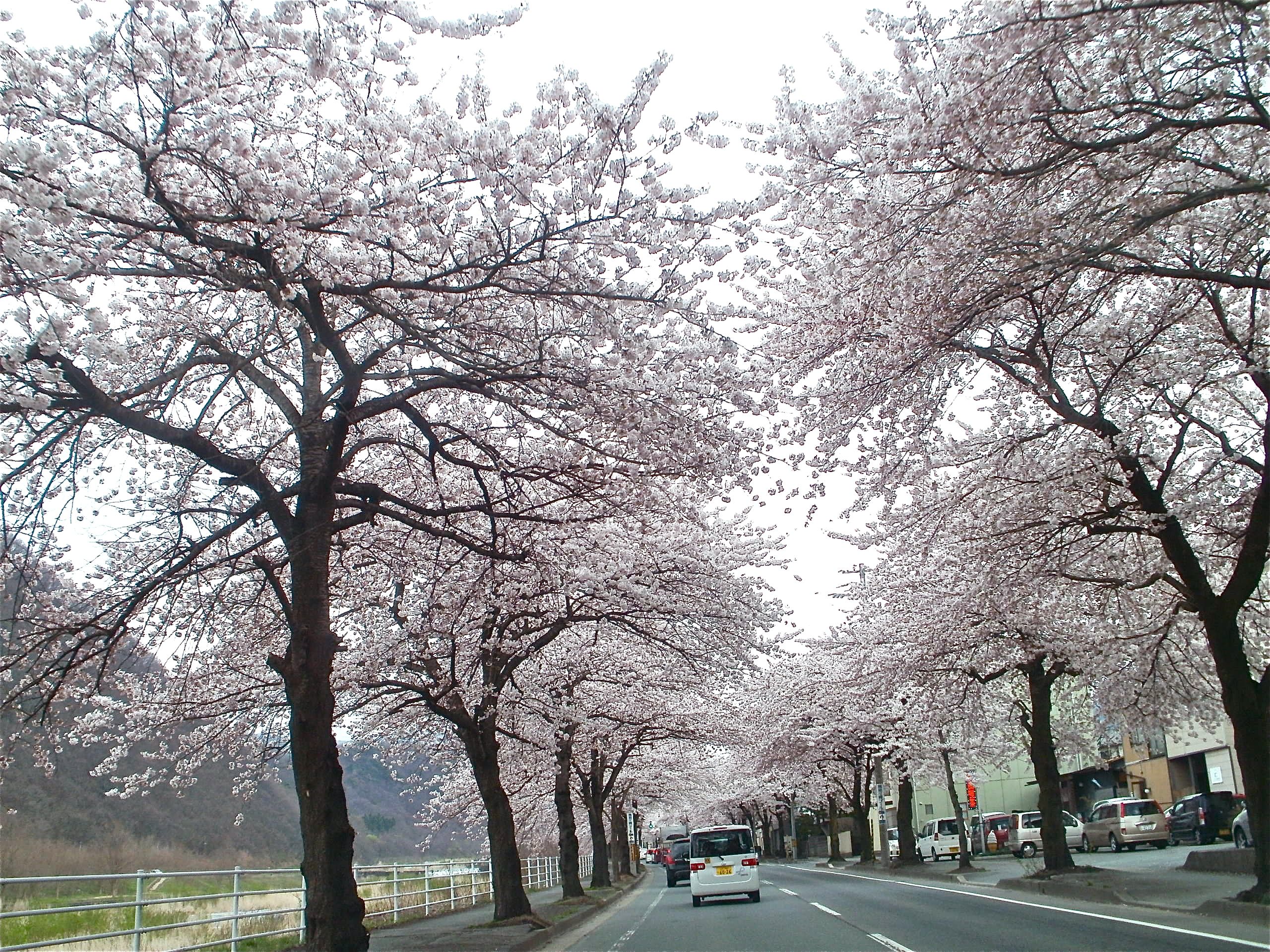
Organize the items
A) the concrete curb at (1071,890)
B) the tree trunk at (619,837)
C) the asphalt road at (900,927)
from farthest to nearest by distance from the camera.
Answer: the tree trunk at (619,837)
the concrete curb at (1071,890)
the asphalt road at (900,927)

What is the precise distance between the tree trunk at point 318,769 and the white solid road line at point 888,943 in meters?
6.12

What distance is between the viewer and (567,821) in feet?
91.4

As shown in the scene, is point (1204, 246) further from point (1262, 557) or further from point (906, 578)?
point (906, 578)

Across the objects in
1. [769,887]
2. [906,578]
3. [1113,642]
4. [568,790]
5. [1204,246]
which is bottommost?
[769,887]

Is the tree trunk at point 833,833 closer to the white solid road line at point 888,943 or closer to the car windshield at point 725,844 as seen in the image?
the car windshield at point 725,844

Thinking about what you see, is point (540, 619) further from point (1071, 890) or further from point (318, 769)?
point (1071, 890)

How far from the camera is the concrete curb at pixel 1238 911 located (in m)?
12.0

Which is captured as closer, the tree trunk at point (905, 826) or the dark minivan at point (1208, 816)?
the dark minivan at point (1208, 816)

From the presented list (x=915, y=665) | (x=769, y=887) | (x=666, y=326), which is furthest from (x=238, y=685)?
(x=769, y=887)

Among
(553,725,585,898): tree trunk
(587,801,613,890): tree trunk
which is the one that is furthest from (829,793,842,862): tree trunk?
(553,725,585,898): tree trunk

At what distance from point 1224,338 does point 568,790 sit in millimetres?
21055

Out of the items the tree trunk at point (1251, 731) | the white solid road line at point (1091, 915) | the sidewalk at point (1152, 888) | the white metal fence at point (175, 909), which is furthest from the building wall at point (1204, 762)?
the white metal fence at point (175, 909)

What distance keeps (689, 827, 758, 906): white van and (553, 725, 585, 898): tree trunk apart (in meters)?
3.44

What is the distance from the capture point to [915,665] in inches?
896
